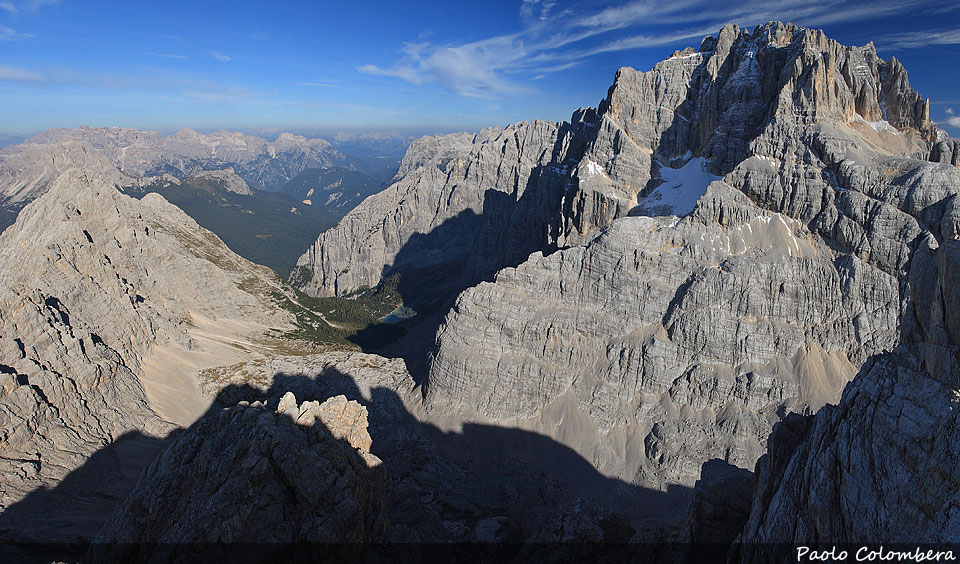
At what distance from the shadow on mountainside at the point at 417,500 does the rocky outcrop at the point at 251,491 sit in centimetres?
12

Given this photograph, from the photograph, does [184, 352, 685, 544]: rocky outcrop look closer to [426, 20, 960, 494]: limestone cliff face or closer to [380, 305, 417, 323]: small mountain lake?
[426, 20, 960, 494]: limestone cliff face

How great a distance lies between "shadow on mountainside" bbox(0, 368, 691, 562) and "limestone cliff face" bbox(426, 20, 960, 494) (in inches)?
207

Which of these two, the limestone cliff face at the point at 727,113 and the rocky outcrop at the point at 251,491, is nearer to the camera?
the rocky outcrop at the point at 251,491

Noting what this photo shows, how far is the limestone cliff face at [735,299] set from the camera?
67.4 meters

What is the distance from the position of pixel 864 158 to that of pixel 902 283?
22.4 metres

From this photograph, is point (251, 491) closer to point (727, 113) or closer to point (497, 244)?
point (727, 113)

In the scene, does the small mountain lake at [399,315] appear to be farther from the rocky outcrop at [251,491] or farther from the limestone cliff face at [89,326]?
the rocky outcrop at [251,491]

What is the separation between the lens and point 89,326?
68.0 metres

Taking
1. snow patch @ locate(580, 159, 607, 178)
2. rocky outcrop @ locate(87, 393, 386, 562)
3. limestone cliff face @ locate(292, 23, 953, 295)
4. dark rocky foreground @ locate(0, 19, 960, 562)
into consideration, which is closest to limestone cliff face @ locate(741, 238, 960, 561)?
dark rocky foreground @ locate(0, 19, 960, 562)

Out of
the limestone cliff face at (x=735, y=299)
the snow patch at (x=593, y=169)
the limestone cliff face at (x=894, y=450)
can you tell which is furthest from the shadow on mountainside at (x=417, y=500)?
the snow patch at (x=593, y=169)

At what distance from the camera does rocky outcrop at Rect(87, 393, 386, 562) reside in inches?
1096

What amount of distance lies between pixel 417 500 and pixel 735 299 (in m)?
53.9

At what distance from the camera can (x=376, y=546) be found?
34.2m

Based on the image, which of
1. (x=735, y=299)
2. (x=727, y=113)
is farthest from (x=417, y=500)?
(x=727, y=113)
